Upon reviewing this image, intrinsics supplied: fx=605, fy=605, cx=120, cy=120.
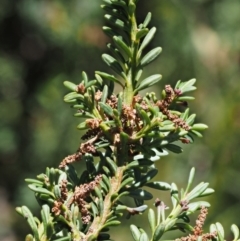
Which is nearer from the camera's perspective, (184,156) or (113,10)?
(113,10)

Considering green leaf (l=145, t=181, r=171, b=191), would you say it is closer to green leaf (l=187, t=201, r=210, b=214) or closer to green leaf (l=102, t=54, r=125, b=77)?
green leaf (l=187, t=201, r=210, b=214)

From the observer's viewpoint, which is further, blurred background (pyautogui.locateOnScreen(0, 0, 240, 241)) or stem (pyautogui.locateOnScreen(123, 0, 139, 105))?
blurred background (pyautogui.locateOnScreen(0, 0, 240, 241))

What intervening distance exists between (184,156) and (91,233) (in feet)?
8.71

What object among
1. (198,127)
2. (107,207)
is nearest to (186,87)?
(198,127)

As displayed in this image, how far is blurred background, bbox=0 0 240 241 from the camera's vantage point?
332 cm

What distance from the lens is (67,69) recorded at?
12.5 ft

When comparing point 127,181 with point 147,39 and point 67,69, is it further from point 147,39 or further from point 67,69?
point 67,69

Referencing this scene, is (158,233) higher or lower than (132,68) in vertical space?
lower

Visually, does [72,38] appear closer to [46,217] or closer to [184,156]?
[184,156]

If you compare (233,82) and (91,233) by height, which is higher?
(233,82)

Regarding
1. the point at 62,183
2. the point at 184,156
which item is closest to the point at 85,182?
the point at 62,183

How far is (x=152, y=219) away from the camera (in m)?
0.72

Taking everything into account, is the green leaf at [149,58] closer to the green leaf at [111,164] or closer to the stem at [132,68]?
the stem at [132,68]

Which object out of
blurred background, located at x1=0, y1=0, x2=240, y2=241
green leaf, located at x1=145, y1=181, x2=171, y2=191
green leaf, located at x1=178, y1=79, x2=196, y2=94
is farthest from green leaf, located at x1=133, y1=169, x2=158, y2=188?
blurred background, located at x1=0, y1=0, x2=240, y2=241
